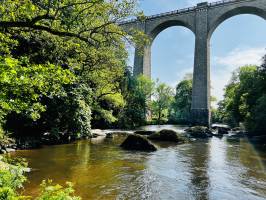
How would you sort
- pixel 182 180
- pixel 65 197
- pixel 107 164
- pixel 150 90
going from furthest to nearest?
pixel 150 90, pixel 107 164, pixel 182 180, pixel 65 197

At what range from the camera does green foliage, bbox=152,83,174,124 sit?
68.0 meters

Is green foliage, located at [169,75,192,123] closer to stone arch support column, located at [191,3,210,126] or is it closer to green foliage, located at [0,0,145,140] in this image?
stone arch support column, located at [191,3,210,126]

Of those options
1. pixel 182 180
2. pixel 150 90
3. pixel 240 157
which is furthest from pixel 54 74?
pixel 150 90

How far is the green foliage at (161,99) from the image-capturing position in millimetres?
68000

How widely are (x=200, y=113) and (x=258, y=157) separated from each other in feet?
104

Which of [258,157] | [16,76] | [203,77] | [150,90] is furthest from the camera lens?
[150,90]

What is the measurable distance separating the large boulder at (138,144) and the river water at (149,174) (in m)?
1.19

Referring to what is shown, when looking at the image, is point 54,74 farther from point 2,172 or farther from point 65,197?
point 65,197

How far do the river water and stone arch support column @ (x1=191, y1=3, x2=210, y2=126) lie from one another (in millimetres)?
31004

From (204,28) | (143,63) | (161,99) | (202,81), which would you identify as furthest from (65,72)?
(161,99)

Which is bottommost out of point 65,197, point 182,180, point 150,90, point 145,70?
point 182,180

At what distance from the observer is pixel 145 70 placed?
5850 centimetres

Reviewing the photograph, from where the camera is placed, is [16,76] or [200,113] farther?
[200,113]

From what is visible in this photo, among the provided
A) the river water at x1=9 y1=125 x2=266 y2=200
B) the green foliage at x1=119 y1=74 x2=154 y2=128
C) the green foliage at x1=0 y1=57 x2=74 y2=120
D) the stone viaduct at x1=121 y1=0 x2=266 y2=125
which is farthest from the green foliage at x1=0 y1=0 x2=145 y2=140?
the stone viaduct at x1=121 y1=0 x2=266 y2=125
